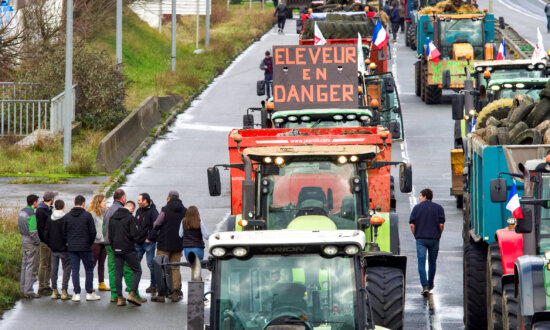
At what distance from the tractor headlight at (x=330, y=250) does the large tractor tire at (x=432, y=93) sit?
96.4ft

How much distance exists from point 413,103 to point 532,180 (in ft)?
93.1

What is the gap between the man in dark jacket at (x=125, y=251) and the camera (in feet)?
56.1

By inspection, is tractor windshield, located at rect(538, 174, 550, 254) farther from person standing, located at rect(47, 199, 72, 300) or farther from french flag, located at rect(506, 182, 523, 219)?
person standing, located at rect(47, 199, 72, 300)

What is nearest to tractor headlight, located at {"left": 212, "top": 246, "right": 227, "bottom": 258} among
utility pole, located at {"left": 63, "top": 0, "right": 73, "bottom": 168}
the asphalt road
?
the asphalt road

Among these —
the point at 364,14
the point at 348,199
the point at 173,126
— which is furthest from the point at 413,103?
the point at 348,199

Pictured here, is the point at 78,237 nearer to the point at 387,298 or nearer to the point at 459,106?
the point at 387,298

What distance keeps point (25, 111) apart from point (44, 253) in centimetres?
1536

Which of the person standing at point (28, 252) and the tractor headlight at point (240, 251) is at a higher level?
the tractor headlight at point (240, 251)

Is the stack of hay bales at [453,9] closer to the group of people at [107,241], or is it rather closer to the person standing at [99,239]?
the person standing at [99,239]

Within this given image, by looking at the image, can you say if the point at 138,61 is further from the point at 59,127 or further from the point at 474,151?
the point at 474,151

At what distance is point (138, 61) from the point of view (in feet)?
153

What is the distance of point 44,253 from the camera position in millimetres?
17984

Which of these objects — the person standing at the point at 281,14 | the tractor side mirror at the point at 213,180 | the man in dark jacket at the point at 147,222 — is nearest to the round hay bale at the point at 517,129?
the tractor side mirror at the point at 213,180

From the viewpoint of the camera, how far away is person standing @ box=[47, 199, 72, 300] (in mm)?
17516
